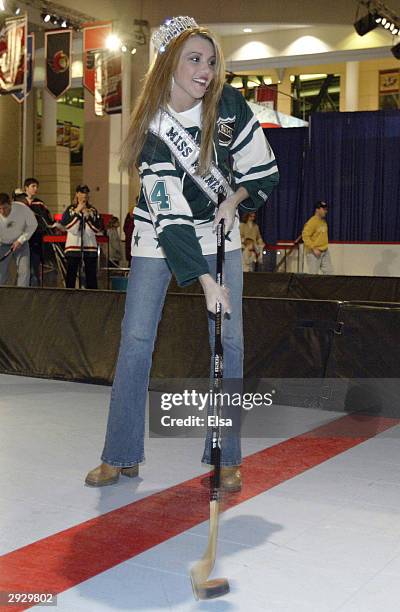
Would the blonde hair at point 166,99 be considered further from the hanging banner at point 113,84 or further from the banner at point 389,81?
the banner at point 389,81

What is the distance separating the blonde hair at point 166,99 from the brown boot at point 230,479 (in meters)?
1.01

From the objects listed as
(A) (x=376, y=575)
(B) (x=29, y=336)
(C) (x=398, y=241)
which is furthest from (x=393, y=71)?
(A) (x=376, y=575)

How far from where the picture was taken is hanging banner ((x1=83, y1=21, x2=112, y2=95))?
49.1 feet

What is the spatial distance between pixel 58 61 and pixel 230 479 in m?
12.9

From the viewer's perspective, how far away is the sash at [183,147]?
102 inches

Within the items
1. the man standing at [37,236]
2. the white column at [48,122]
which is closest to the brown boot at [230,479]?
the man standing at [37,236]

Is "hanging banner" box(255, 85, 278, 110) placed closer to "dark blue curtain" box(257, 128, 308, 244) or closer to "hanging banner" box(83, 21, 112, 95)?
"dark blue curtain" box(257, 128, 308, 244)

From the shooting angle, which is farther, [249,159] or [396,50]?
[396,50]

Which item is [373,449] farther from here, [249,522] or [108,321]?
[108,321]

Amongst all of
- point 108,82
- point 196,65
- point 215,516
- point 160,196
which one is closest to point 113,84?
point 108,82

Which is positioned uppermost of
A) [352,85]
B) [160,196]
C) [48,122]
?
[352,85]

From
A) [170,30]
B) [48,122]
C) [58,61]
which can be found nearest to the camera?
[170,30]

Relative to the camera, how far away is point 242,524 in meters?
2.48

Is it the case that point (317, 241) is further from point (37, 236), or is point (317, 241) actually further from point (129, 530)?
point (129, 530)
